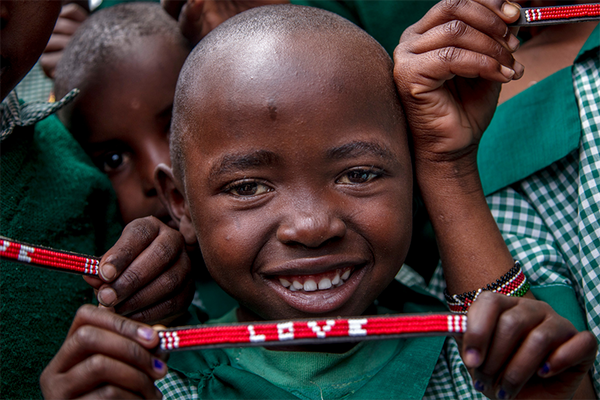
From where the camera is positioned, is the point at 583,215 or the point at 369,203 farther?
the point at 583,215

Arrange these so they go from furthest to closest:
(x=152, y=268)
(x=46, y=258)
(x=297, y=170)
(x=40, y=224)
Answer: (x=40, y=224) → (x=152, y=268) → (x=297, y=170) → (x=46, y=258)

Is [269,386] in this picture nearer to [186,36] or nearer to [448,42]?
[448,42]

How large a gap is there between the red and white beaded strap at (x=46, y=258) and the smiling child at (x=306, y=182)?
0.45 feet

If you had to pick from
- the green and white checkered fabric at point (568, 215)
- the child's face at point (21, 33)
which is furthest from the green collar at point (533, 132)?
the child's face at point (21, 33)

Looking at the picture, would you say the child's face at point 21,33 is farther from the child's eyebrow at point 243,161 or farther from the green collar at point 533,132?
the green collar at point 533,132

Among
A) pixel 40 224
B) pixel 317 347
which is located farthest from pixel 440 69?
pixel 40 224

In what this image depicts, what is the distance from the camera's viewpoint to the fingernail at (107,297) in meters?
1.09

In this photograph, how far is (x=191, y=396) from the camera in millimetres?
1271

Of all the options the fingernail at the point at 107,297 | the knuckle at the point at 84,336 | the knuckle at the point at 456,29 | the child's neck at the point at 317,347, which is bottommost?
the child's neck at the point at 317,347

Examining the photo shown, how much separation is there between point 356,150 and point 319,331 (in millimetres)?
437

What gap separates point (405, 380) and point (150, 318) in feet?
2.05

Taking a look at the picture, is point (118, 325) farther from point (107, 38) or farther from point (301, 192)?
point (107, 38)

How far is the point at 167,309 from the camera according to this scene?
1266 mm

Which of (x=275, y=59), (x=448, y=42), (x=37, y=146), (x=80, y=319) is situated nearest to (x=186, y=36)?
(x=37, y=146)
